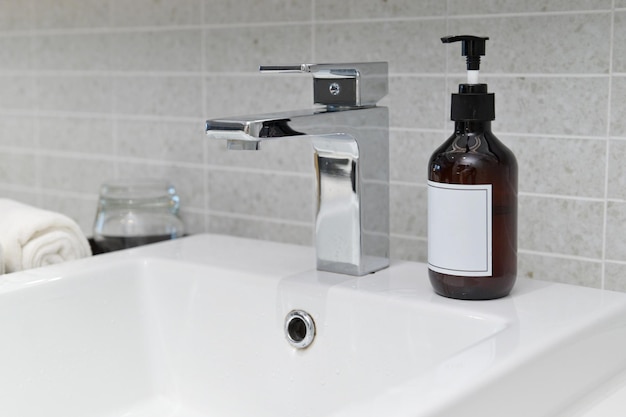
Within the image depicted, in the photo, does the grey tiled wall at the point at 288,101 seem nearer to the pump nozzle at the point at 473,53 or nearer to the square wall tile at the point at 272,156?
the square wall tile at the point at 272,156

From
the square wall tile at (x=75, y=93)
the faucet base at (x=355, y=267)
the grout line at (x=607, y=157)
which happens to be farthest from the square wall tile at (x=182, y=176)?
the grout line at (x=607, y=157)

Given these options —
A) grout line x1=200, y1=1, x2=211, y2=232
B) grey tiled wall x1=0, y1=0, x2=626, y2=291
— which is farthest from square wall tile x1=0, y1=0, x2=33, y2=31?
grout line x1=200, y1=1, x2=211, y2=232

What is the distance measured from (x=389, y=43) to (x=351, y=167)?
0.18 metres

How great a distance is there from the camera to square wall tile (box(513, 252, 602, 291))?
34.6 inches

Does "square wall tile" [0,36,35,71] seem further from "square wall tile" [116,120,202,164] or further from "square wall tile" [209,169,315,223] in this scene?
"square wall tile" [209,169,315,223]

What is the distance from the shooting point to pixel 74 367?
88cm

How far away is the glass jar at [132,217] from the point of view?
3.68ft

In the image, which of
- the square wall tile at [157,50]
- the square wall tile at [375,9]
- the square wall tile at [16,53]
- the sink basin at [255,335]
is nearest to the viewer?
the sink basin at [255,335]

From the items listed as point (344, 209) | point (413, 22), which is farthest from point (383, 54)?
point (344, 209)

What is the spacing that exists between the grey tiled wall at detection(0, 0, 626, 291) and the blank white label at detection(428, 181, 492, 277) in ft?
0.51

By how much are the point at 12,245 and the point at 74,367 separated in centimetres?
17

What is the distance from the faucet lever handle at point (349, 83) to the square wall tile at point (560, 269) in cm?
23

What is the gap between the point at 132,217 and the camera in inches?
44.5

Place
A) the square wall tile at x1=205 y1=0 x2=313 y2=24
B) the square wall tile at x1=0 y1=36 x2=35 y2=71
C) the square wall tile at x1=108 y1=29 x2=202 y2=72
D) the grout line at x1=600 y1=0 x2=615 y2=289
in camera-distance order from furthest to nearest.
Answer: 1. the square wall tile at x1=0 y1=36 x2=35 y2=71
2. the square wall tile at x1=108 y1=29 x2=202 y2=72
3. the square wall tile at x1=205 y1=0 x2=313 y2=24
4. the grout line at x1=600 y1=0 x2=615 y2=289
